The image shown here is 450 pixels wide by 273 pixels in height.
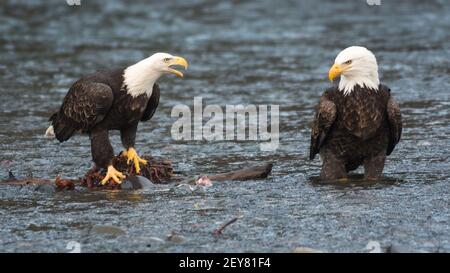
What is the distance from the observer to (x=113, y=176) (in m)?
8.91

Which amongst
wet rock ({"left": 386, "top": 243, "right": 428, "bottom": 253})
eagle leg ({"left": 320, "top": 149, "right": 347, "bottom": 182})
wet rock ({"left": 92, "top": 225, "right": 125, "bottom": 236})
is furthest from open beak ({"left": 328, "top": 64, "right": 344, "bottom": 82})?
wet rock ({"left": 92, "top": 225, "right": 125, "bottom": 236})

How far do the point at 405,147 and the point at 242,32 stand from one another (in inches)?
399

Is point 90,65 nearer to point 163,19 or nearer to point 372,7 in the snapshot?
point 163,19

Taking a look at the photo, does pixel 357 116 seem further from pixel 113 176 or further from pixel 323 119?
pixel 113 176

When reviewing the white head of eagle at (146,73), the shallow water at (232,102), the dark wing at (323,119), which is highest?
the white head of eagle at (146,73)

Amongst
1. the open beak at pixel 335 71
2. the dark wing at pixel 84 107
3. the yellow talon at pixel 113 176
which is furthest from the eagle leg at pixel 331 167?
the dark wing at pixel 84 107

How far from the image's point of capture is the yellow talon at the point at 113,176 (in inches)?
349

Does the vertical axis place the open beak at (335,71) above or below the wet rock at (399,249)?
above

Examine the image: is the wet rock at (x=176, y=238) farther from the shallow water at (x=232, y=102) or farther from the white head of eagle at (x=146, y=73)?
the white head of eagle at (x=146, y=73)

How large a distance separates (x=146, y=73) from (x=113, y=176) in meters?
0.92

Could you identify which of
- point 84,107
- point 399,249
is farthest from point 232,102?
point 399,249
